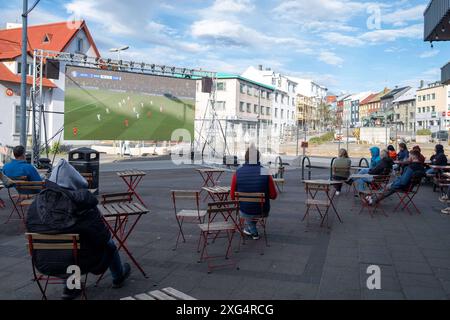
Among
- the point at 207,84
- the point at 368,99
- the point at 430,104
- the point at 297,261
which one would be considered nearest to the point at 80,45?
the point at 207,84

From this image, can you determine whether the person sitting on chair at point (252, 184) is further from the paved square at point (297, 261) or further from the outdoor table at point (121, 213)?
the outdoor table at point (121, 213)

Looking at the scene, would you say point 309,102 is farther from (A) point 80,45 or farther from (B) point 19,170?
(B) point 19,170

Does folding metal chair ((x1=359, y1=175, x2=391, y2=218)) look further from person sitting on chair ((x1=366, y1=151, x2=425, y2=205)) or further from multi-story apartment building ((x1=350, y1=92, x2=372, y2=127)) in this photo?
multi-story apartment building ((x1=350, y1=92, x2=372, y2=127))

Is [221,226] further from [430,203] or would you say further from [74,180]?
[430,203]

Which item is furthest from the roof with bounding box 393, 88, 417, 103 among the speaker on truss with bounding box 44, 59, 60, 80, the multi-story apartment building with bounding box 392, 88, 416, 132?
the speaker on truss with bounding box 44, 59, 60, 80

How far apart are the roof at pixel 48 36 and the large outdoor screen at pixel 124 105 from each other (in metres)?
20.6

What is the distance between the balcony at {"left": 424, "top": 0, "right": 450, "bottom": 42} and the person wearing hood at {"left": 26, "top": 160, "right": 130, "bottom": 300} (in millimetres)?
12062

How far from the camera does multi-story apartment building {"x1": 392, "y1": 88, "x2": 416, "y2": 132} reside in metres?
77.2

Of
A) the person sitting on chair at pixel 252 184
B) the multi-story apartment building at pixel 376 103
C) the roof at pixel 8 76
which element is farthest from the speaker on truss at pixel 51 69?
the multi-story apartment building at pixel 376 103

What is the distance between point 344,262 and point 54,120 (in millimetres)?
30361

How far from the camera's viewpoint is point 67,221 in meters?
3.95

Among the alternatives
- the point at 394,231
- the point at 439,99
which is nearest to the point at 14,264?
the point at 394,231

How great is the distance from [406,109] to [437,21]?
228 ft

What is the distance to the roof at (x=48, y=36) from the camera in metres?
35.5
